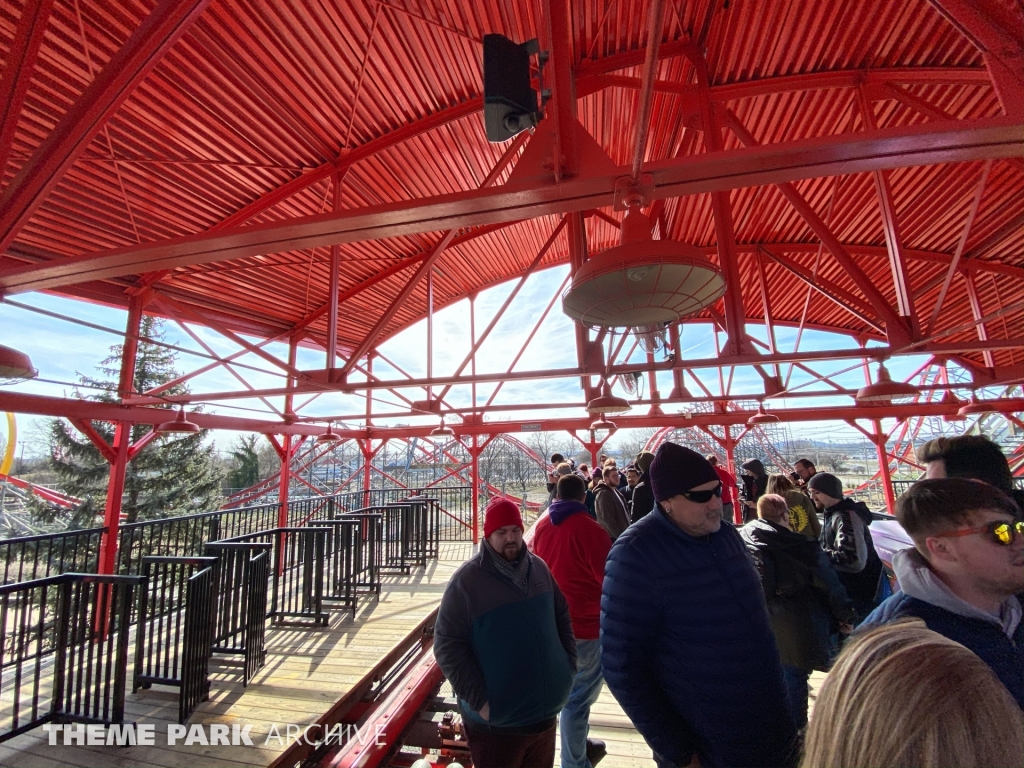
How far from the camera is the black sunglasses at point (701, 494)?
5.98 feet

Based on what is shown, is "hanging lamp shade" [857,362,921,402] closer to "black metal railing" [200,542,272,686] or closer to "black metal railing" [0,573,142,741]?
"black metal railing" [200,542,272,686]

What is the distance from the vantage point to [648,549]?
1804mm

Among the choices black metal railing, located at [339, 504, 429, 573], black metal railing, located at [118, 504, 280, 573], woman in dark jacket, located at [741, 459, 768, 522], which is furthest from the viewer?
black metal railing, located at [339, 504, 429, 573]

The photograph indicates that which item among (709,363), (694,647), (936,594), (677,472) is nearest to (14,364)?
(677,472)

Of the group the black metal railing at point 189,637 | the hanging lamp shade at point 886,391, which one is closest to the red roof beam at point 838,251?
the hanging lamp shade at point 886,391

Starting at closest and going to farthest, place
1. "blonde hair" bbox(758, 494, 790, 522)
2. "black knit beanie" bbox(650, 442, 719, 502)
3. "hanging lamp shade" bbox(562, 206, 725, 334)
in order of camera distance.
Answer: "hanging lamp shade" bbox(562, 206, 725, 334) < "black knit beanie" bbox(650, 442, 719, 502) < "blonde hair" bbox(758, 494, 790, 522)

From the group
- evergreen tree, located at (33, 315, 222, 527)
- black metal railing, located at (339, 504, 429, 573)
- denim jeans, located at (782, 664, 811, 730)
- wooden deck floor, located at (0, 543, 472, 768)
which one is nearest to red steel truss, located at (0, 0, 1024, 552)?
black metal railing, located at (339, 504, 429, 573)

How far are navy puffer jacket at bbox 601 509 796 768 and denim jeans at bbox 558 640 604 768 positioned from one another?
1.04 m

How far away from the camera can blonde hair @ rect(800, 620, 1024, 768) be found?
65 centimetres

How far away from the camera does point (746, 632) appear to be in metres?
1.71

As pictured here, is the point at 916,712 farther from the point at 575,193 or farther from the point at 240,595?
the point at 240,595

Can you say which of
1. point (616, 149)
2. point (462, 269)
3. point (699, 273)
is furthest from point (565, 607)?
point (462, 269)

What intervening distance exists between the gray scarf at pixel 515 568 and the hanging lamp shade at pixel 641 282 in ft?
4.30

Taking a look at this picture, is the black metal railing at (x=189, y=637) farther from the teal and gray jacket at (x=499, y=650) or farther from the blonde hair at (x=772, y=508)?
the blonde hair at (x=772, y=508)
